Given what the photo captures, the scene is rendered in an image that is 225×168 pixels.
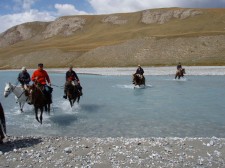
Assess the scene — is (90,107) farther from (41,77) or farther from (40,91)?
(40,91)

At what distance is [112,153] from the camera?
10.1m

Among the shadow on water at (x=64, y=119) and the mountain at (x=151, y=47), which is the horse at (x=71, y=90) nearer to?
the shadow on water at (x=64, y=119)

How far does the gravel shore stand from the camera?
30.7 feet

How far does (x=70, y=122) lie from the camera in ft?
53.9

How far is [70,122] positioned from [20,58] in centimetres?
10621

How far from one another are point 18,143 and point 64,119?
574cm

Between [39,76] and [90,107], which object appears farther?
[90,107]

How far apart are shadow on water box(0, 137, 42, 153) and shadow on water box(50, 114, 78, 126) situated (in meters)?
3.93

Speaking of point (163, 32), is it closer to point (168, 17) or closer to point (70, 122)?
point (168, 17)

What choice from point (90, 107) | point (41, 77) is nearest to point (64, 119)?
point (41, 77)

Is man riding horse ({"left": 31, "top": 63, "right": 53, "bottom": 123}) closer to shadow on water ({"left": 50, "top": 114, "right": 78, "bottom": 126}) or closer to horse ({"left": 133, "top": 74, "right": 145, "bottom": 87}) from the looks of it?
shadow on water ({"left": 50, "top": 114, "right": 78, "bottom": 126})

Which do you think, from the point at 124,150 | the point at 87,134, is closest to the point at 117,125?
the point at 87,134

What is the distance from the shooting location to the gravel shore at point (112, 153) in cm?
934

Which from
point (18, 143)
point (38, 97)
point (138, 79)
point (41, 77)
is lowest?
point (18, 143)
